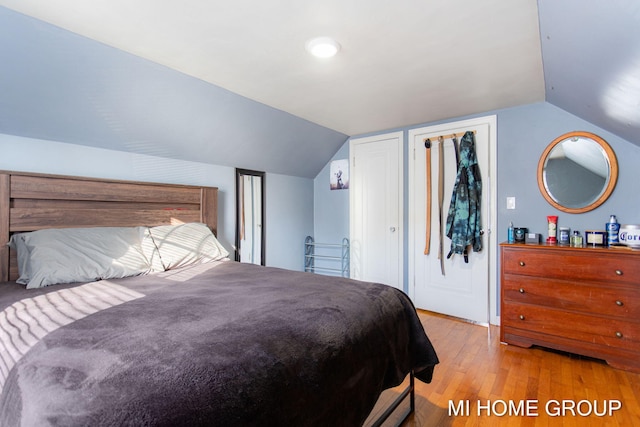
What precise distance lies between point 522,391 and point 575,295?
2.96 ft

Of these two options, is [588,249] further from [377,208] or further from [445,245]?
[377,208]

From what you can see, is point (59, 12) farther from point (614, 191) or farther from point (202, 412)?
point (614, 191)

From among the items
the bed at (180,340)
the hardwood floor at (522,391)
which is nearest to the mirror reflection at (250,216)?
the bed at (180,340)

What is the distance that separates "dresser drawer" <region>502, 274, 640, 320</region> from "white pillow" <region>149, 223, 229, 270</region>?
2.53 metres

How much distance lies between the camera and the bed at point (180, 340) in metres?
0.76

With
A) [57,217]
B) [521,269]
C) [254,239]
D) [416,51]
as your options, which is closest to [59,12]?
[57,217]

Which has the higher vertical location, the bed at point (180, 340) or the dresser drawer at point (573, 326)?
the bed at point (180, 340)

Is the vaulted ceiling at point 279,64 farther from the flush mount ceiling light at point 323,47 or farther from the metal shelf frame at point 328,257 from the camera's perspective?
the metal shelf frame at point 328,257

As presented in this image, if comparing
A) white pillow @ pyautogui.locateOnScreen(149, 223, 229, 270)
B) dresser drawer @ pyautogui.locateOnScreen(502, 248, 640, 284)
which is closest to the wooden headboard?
white pillow @ pyautogui.locateOnScreen(149, 223, 229, 270)

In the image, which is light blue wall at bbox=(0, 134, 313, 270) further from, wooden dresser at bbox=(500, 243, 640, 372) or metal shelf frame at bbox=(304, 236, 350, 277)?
wooden dresser at bbox=(500, 243, 640, 372)

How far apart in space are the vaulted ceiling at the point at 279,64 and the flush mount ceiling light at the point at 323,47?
47mm

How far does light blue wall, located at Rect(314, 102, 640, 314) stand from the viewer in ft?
7.95

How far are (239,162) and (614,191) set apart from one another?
3.52 metres

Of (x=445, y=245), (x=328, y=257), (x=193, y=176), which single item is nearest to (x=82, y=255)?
(x=193, y=176)
